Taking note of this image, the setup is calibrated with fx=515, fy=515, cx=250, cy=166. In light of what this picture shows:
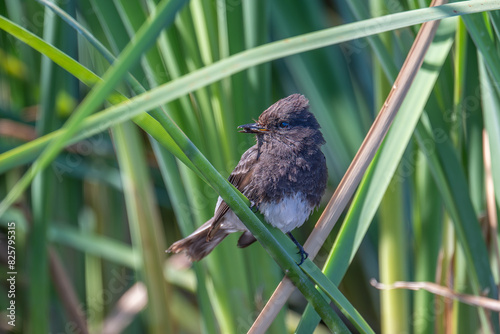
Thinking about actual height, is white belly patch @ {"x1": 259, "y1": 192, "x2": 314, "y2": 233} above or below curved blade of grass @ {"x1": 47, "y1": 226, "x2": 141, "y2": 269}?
below

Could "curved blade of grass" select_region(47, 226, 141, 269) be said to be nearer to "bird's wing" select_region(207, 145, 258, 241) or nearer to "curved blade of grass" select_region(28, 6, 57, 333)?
"curved blade of grass" select_region(28, 6, 57, 333)

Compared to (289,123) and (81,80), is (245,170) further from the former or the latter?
(81,80)

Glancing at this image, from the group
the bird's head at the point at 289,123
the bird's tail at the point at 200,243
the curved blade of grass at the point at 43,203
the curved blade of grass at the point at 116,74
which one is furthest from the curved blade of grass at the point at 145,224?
the curved blade of grass at the point at 116,74

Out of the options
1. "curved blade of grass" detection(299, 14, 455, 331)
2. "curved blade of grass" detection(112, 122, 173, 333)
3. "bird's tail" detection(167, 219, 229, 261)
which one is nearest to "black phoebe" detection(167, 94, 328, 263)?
"bird's tail" detection(167, 219, 229, 261)

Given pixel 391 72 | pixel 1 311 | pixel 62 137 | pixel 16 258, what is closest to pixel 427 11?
pixel 391 72

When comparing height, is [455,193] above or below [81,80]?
below

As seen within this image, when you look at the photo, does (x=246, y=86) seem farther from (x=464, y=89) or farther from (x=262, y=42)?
(x=464, y=89)

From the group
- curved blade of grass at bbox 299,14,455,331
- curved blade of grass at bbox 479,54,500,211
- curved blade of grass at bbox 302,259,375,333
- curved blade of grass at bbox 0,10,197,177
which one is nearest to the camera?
curved blade of grass at bbox 0,10,197,177

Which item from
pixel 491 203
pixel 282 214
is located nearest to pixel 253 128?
pixel 282 214
